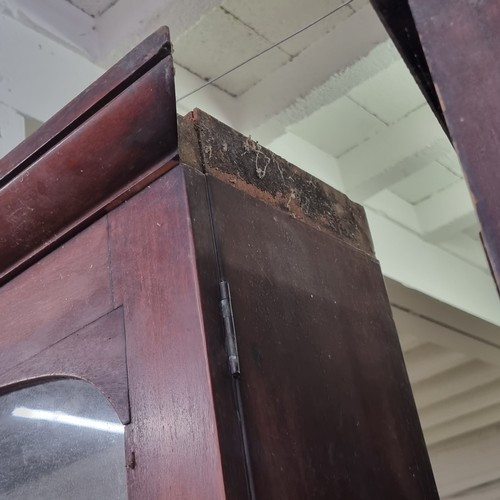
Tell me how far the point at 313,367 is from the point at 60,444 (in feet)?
0.74

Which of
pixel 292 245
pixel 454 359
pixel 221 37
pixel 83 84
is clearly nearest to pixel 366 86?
pixel 221 37

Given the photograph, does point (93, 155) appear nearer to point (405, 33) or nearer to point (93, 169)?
point (93, 169)

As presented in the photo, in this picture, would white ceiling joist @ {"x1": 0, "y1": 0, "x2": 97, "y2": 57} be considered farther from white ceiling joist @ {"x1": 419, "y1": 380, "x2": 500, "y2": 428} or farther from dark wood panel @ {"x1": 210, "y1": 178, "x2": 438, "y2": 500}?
white ceiling joist @ {"x1": 419, "y1": 380, "x2": 500, "y2": 428}

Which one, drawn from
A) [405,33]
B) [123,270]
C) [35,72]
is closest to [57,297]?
[123,270]

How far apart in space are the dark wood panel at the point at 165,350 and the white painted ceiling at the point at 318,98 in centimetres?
55

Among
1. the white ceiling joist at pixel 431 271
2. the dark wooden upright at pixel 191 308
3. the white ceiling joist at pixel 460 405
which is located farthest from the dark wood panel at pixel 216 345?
the white ceiling joist at pixel 460 405

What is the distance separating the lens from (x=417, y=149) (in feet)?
5.72

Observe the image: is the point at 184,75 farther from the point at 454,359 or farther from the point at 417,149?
the point at 454,359

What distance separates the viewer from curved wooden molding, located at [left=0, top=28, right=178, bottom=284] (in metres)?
0.58

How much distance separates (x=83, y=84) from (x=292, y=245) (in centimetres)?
72

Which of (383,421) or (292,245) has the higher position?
(292,245)

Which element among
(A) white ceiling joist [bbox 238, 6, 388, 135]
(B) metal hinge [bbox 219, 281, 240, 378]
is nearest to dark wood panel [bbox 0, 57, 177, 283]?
(B) metal hinge [bbox 219, 281, 240, 378]

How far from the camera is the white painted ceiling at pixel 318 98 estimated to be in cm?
123

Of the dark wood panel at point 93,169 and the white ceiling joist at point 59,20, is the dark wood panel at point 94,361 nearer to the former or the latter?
the dark wood panel at point 93,169
